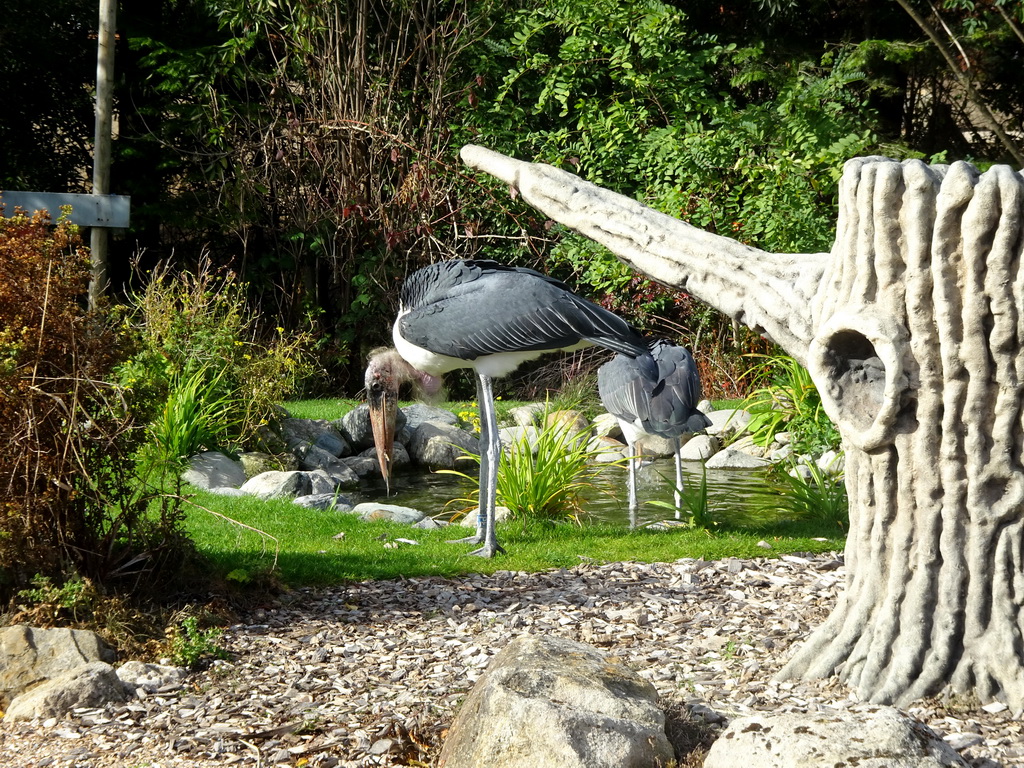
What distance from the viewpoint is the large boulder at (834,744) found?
8.99 ft

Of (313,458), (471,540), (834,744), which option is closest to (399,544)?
(471,540)

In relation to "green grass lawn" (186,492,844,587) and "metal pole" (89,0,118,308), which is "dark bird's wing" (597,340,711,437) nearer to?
"green grass lawn" (186,492,844,587)

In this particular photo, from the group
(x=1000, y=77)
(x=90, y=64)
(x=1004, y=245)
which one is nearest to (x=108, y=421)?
(x=1004, y=245)

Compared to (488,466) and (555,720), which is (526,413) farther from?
(555,720)

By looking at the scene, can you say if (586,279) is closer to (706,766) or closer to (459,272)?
(459,272)

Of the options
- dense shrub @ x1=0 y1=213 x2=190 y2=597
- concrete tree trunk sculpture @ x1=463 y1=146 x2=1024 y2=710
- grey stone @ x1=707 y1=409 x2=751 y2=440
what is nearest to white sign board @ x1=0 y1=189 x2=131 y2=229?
dense shrub @ x1=0 y1=213 x2=190 y2=597

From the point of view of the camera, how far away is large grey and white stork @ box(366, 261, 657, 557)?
6.30 m

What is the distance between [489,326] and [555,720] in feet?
11.9

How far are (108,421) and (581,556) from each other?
111 inches

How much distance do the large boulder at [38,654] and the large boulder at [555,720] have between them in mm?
1557

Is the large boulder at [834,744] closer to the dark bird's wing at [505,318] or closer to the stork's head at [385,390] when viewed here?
the dark bird's wing at [505,318]

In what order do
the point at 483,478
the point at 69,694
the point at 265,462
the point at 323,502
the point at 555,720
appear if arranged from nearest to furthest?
the point at 555,720
the point at 69,694
the point at 483,478
the point at 323,502
the point at 265,462

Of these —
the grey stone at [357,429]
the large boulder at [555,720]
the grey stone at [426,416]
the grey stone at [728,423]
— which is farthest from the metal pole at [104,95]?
the large boulder at [555,720]

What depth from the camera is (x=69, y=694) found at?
3.62m
